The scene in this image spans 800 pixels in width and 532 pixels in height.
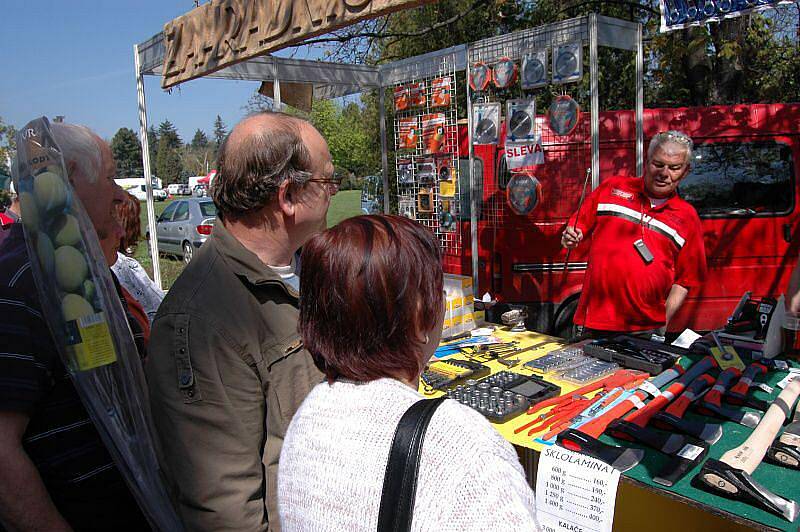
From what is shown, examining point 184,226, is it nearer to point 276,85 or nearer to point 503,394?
point 276,85

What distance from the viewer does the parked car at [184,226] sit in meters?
12.8

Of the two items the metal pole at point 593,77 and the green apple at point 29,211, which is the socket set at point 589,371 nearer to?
the metal pole at point 593,77

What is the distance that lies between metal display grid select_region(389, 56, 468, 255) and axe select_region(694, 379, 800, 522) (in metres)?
3.08

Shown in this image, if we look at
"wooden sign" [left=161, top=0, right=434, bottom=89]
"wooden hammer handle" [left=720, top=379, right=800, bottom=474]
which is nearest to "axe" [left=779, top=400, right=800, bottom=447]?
"wooden hammer handle" [left=720, top=379, right=800, bottom=474]

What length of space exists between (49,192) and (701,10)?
4332mm

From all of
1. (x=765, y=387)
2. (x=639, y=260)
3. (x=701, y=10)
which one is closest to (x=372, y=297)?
(x=765, y=387)

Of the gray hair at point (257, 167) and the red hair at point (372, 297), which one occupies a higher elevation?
the gray hair at point (257, 167)

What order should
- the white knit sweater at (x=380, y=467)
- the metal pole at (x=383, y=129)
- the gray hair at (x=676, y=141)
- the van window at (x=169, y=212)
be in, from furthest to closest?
the van window at (x=169, y=212) < the metal pole at (x=383, y=129) < the gray hair at (x=676, y=141) < the white knit sweater at (x=380, y=467)

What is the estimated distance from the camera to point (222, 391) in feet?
3.93

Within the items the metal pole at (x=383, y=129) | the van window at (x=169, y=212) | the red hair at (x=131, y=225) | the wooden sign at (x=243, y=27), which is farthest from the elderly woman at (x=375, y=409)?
the van window at (x=169, y=212)

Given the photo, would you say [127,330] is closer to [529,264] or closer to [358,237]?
[358,237]

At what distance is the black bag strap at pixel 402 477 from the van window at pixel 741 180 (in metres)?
4.63

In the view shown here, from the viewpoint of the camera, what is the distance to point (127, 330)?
50.4 inches

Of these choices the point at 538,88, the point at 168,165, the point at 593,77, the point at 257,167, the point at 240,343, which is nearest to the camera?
the point at 240,343
